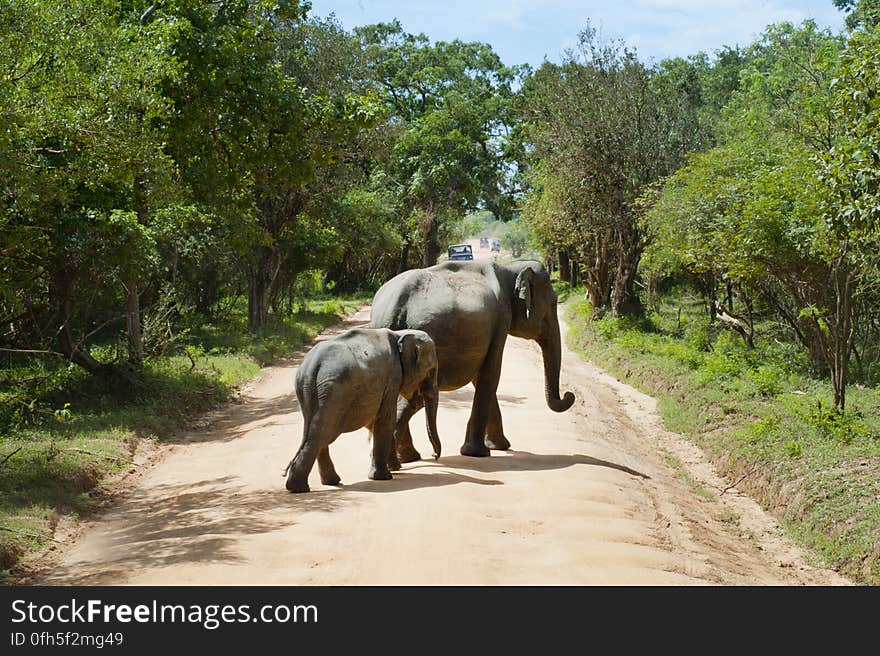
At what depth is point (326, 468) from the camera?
9.86m

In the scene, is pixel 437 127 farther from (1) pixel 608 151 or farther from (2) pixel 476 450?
(2) pixel 476 450

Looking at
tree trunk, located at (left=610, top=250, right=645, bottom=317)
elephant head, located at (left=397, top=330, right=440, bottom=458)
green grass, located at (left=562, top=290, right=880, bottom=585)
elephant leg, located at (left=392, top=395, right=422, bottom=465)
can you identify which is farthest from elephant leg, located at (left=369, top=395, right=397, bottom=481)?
tree trunk, located at (left=610, top=250, right=645, bottom=317)

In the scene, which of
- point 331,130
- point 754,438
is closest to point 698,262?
point 754,438

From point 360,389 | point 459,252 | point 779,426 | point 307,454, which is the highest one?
point 459,252

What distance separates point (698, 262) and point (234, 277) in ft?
53.0

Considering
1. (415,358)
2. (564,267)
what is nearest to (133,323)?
(415,358)

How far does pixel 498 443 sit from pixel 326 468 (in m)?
3.23

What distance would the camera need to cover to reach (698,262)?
21.3 meters

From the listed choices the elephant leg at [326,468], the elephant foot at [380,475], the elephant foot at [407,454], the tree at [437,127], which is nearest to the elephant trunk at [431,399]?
the elephant foot at [380,475]

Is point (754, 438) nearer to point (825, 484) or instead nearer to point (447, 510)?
point (825, 484)

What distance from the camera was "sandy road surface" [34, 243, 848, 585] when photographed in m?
7.01

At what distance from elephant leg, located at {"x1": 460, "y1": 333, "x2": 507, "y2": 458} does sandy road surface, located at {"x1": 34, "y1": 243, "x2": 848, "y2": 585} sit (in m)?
0.23

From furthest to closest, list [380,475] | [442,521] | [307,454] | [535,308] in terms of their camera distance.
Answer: [535,308], [380,475], [307,454], [442,521]

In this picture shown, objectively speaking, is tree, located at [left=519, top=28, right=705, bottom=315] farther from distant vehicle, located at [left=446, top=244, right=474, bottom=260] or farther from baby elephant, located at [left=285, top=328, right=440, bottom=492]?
distant vehicle, located at [left=446, top=244, right=474, bottom=260]
